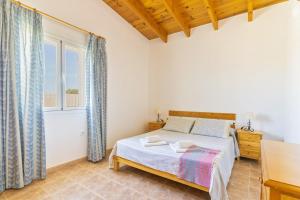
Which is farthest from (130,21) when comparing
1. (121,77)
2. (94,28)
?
(121,77)

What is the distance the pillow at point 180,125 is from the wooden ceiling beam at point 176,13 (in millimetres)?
2133

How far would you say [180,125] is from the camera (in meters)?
3.71

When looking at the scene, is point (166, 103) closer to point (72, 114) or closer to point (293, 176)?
point (72, 114)

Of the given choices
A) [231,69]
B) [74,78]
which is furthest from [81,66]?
[231,69]

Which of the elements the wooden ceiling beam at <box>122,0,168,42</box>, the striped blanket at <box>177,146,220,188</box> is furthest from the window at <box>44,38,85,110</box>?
the striped blanket at <box>177,146,220,188</box>

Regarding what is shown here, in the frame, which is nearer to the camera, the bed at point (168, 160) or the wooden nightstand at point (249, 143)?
the bed at point (168, 160)

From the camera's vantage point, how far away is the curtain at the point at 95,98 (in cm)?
315

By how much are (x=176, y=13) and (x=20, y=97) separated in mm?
3160

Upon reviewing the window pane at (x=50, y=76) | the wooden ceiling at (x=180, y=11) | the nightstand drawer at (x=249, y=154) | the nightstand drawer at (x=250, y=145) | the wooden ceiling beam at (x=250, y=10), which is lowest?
the nightstand drawer at (x=249, y=154)

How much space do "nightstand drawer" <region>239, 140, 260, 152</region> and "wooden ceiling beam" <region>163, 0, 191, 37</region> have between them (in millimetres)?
2765

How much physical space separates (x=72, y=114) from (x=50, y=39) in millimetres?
1311

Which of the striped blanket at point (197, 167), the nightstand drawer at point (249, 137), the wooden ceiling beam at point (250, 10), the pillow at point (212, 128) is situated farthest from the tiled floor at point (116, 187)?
the wooden ceiling beam at point (250, 10)

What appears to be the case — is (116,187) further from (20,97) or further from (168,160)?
(20,97)

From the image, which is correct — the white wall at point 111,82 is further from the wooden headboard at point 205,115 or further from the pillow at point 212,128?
the pillow at point 212,128
